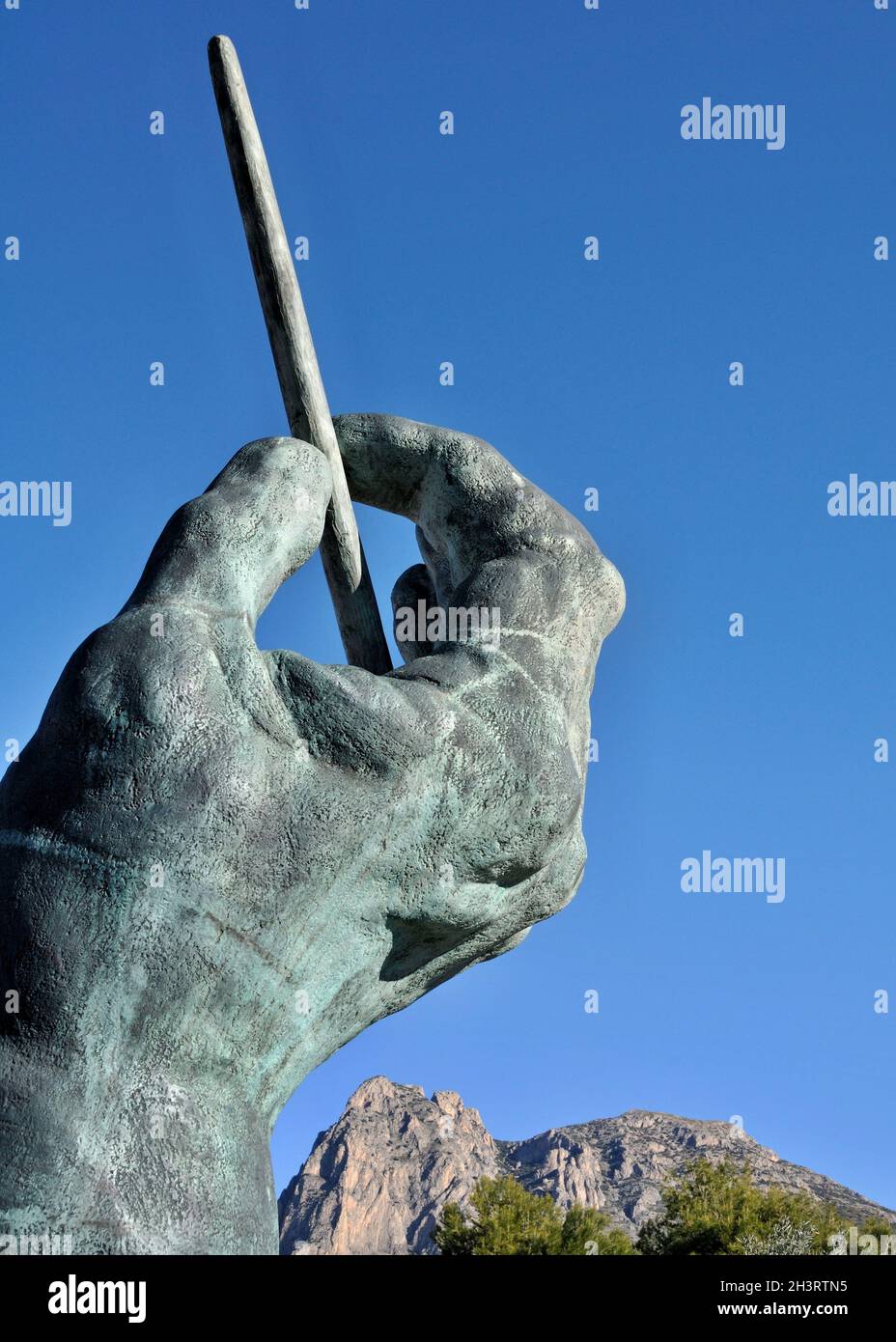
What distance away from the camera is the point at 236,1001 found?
399 cm

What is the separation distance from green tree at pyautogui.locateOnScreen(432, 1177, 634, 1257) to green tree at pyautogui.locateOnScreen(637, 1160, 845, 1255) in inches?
53.0

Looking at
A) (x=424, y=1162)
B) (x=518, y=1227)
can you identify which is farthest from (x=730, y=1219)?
(x=424, y=1162)

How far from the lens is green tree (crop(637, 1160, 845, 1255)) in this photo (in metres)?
33.5

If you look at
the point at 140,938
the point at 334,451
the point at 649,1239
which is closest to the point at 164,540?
the point at 334,451

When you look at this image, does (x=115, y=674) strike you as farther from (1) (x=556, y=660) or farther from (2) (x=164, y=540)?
(1) (x=556, y=660)

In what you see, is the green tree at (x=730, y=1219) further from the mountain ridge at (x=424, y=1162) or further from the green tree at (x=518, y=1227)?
the mountain ridge at (x=424, y=1162)

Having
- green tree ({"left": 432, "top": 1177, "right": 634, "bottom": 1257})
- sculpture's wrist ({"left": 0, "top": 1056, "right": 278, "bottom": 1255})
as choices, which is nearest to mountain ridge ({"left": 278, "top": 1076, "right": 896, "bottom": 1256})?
green tree ({"left": 432, "top": 1177, "right": 634, "bottom": 1257})

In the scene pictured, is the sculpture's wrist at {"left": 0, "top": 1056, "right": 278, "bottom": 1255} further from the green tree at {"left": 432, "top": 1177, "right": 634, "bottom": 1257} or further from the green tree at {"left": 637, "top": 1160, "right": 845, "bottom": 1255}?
the green tree at {"left": 432, "top": 1177, "right": 634, "bottom": 1257}

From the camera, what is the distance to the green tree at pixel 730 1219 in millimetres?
33531

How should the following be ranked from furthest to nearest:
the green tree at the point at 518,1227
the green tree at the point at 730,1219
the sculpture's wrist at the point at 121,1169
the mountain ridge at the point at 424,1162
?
the mountain ridge at the point at 424,1162 < the green tree at the point at 518,1227 < the green tree at the point at 730,1219 < the sculpture's wrist at the point at 121,1169

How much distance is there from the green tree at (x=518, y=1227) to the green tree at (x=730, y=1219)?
135 centimetres

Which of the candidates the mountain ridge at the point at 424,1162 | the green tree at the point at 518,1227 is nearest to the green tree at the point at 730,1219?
the green tree at the point at 518,1227

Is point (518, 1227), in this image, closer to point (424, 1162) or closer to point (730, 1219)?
point (730, 1219)

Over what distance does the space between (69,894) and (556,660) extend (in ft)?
5.79
